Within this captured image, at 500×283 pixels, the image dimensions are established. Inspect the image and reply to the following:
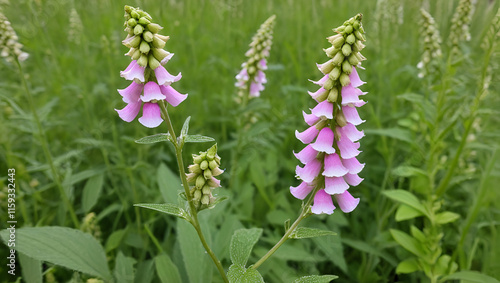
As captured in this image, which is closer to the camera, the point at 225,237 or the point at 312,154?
the point at 312,154

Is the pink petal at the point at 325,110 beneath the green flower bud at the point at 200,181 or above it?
above

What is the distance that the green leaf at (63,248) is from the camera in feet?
5.55

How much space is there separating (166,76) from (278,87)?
3022 mm

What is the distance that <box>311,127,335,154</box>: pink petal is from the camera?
1256 millimetres

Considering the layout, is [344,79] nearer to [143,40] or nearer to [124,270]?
[143,40]

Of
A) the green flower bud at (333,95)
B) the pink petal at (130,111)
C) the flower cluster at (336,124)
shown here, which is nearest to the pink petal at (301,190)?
the flower cluster at (336,124)

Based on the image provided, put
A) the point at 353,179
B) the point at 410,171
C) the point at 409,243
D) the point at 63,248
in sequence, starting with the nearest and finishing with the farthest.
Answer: the point at 353,179 → the point at 63,248 → the point at 409,243 → the point at 410,171

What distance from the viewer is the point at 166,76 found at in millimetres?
1268

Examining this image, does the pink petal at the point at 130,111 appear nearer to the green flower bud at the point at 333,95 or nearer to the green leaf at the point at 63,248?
the green flower bud at the point at 333,95

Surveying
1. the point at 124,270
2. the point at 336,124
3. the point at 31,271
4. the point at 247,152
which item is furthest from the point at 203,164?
the point at 247,152

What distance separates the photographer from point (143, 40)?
4.17 ft

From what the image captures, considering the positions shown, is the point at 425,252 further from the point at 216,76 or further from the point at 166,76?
the point at 216,76

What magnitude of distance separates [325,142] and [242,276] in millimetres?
548

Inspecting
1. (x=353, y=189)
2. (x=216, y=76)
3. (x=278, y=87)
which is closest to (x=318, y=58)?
(x=278, y=87)
